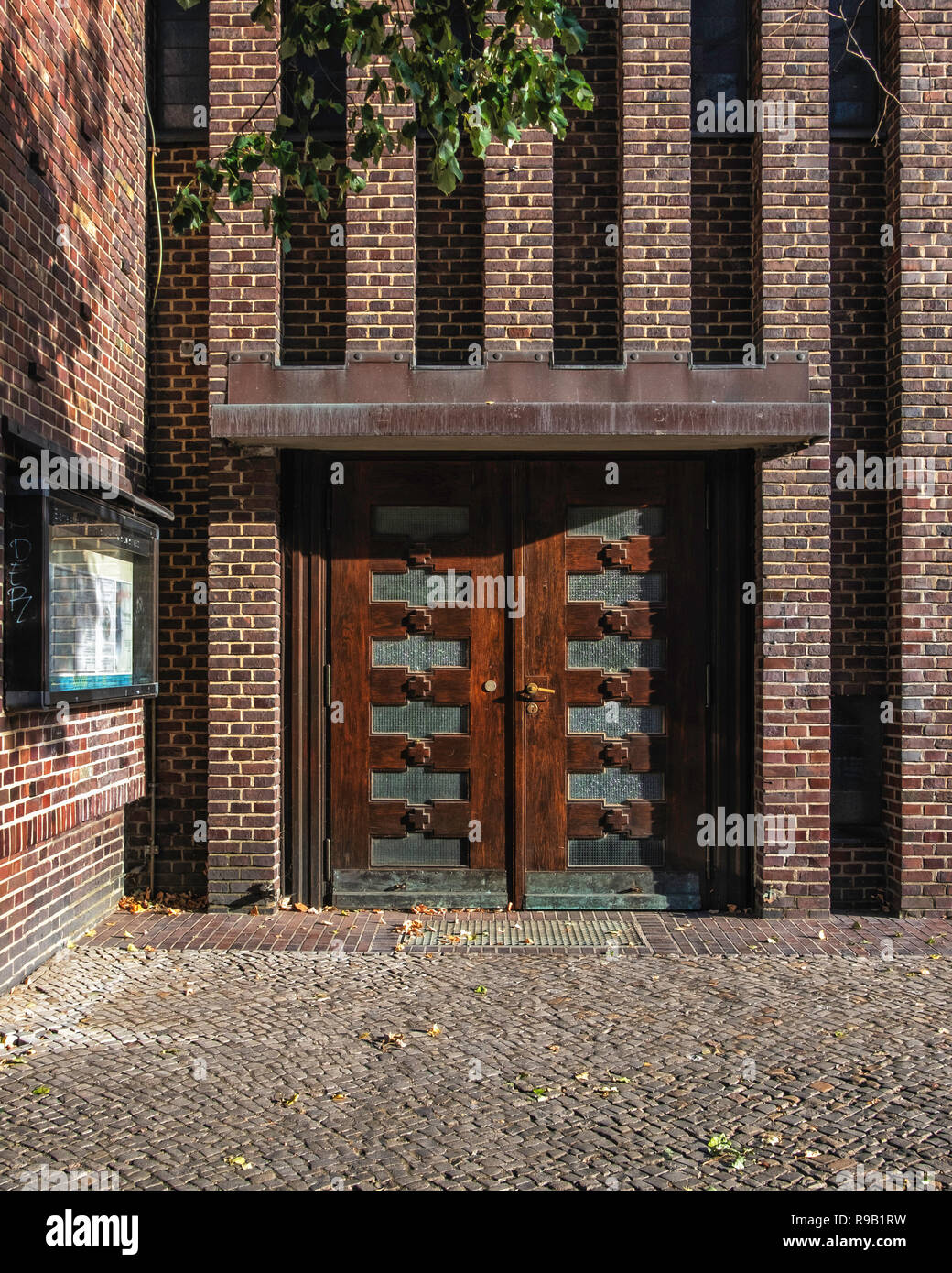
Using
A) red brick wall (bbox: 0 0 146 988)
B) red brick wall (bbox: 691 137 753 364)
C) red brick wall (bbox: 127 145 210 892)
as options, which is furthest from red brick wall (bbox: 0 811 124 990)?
red brick wall (bbox: 691 137 753 364)

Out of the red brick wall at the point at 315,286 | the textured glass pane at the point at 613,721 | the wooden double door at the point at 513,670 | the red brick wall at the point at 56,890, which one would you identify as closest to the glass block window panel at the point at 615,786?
the wooden double door at the point at 513,670

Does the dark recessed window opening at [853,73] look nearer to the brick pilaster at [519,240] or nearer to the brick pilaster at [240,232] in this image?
the brick pilaster at [519,240]

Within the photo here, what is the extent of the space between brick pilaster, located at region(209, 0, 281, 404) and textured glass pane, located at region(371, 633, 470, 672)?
2.07 m

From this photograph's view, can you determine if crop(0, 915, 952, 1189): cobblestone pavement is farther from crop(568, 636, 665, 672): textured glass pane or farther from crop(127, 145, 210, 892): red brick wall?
crop(568, 636, 665, 672): textured glass pane

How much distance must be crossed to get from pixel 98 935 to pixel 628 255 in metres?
5.57

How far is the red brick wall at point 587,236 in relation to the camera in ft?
23.8

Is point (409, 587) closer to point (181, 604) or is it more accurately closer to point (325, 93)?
point (181, 604)

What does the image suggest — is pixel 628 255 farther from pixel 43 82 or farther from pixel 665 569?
pixel 43 82

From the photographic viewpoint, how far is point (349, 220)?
6977mm

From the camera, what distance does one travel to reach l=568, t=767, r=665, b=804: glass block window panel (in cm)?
720

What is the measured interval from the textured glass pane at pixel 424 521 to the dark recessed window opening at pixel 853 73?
3835 mm

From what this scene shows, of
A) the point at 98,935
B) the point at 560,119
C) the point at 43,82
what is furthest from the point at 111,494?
the point at 560,119

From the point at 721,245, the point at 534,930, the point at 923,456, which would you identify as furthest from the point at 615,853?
the point at 721,245

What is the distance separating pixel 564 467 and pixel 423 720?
200 centimetres
